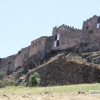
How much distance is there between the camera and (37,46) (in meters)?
50.4

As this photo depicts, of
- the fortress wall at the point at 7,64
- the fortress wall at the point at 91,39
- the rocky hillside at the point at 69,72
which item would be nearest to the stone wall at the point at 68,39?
the fortress wall at the point at 91,39

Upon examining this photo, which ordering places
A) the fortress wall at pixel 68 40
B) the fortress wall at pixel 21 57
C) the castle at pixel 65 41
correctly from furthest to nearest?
the fortress wall at pixel 21 57, the fortress wall at pixel 68 40, the castle at pixel 65 41

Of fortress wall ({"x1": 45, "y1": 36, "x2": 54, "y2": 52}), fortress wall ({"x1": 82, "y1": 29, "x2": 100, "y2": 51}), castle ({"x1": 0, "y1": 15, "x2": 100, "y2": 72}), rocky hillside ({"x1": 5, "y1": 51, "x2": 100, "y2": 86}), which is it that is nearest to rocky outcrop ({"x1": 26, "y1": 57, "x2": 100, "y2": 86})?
rocky hillside ({"x1": 5, "y1": 51, "x2": 100, "y2": 86})

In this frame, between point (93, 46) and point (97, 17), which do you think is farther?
point (97, 17)

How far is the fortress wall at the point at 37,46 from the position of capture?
49.5 metres

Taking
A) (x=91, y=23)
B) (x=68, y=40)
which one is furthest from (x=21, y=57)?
(x=91, y=23)

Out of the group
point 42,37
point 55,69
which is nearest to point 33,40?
→ point 42,37

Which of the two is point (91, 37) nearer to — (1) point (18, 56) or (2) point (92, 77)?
(2) point (92, 77)

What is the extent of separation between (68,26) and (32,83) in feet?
95.9

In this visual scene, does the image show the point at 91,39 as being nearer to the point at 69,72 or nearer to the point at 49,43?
Answer: the point at 49,43

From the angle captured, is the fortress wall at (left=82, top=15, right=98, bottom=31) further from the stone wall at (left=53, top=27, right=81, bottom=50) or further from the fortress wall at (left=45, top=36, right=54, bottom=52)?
the fortress wall at (left=45, top=36, right=54, bottom=52)

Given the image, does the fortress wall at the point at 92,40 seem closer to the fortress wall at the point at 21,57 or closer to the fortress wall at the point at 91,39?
A: the fortress wall at the point at 91,39

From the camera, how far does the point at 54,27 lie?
169 feet

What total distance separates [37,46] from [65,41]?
25.5 feet
